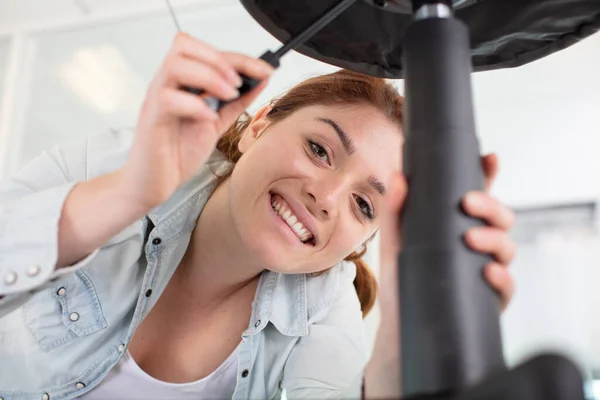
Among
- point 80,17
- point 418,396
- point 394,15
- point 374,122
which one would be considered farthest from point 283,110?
point 80,17

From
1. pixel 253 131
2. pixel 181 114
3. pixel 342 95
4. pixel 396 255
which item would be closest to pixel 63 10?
pixel 253 131

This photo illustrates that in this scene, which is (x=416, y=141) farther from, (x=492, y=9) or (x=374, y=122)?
(x=374, y=122)

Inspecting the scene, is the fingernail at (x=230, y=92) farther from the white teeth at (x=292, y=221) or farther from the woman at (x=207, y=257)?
the white teeth at (x=292, y=221)

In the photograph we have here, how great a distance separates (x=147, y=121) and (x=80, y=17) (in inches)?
60.0

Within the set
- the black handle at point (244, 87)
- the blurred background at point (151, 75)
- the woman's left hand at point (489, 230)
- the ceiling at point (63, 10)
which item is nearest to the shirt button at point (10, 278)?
the black handle at point (244, 87)

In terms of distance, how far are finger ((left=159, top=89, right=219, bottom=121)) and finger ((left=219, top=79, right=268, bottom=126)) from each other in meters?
0.02

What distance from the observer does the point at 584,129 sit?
1.85 metres

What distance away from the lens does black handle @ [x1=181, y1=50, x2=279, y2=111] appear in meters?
0.41

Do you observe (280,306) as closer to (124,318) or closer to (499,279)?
(124,318)

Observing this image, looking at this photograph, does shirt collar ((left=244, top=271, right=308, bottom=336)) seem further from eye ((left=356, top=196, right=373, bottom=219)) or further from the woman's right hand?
the woman's right hand

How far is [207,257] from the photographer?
799 mm

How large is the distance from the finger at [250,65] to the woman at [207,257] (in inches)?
2.8

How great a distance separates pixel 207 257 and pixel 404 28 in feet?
1.55

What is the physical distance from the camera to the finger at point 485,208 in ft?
0.92
